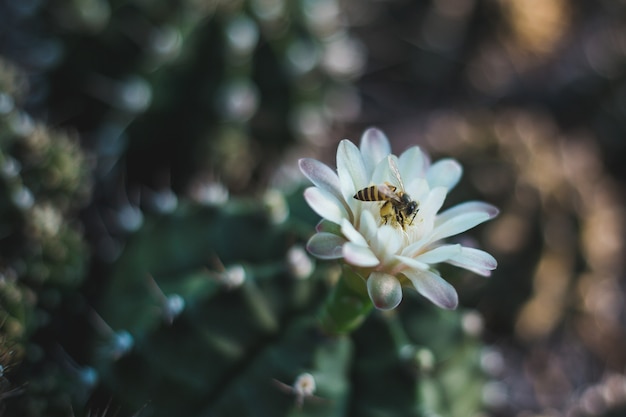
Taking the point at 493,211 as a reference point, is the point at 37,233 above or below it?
below

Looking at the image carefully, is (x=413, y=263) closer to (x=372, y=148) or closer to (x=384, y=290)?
(x=384, y=290)

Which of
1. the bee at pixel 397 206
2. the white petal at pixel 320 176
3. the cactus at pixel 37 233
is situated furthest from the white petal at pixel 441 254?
the cactus at pixel 37 233

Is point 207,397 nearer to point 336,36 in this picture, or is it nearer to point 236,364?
point 236,364

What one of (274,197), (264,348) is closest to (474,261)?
(264,348)

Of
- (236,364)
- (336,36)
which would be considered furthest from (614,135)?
(236,364)

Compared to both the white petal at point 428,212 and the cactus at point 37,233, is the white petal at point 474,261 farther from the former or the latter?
the cactus at point 37,233

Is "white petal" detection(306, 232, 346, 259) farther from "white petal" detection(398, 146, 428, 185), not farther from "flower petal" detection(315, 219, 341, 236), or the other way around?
"white petal" detection(398, 146, 428, 185)
